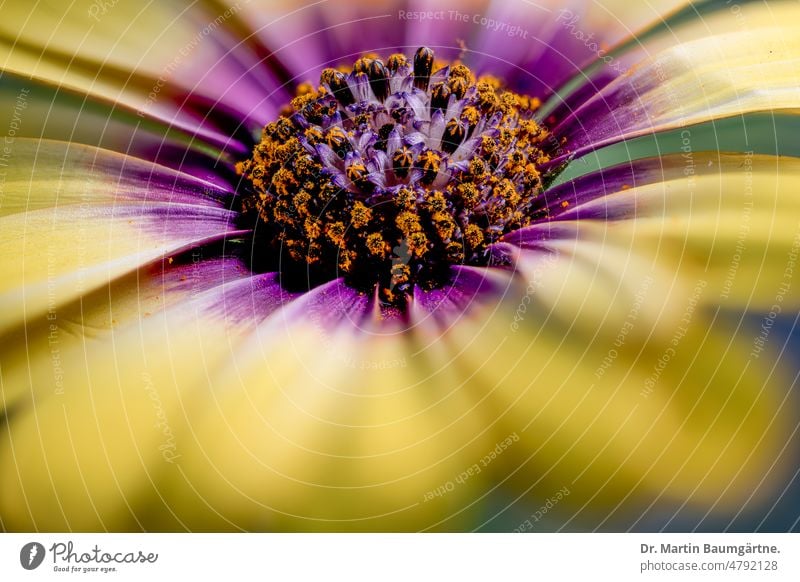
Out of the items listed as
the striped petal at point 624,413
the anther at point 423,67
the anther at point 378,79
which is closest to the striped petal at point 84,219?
the anther at point 378,79

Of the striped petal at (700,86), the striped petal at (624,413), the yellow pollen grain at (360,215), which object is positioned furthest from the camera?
the striped petal at (700,86)

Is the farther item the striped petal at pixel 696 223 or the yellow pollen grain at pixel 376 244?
the striped petal at pixel 696 223

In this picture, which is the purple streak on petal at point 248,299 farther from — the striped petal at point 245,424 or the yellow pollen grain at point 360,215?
the yellow pollen grain at point 360,215

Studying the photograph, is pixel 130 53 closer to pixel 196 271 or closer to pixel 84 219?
pixel 84 219

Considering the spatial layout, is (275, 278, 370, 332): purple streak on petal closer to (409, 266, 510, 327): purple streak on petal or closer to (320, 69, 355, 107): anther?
(409, 266, 510, 327): purple streak on petal

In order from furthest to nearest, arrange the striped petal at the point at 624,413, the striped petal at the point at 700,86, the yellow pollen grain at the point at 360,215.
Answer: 1. the striped petal at the point at 700,86
2. the striped petal at the point at 624,413
3. the yellow pollen grain at the point at 360,215

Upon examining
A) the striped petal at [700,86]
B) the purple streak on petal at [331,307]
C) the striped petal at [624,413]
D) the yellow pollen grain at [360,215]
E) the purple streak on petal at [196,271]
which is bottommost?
the striped petal at [624,413]

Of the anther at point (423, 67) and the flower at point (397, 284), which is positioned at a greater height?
the anther at point (423, 67)

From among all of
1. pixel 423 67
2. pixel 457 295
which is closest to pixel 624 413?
pixel 457 295
